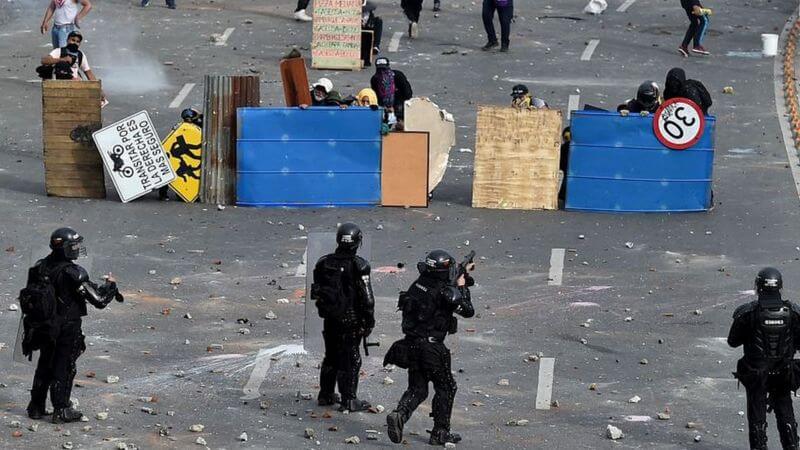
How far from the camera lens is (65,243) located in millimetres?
13461

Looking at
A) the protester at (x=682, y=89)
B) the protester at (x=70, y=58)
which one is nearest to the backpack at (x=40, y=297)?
the protester at (x=682, y=89)

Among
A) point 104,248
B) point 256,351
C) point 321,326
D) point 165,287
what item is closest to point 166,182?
point 104,248

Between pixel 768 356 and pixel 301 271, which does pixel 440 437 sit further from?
pixel 301 271

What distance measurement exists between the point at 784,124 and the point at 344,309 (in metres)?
13.9

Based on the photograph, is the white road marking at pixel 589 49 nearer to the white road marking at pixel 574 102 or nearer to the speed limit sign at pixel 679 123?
the white road marking at pixel 574 102

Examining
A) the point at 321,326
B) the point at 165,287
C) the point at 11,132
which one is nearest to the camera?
the point at 321,326

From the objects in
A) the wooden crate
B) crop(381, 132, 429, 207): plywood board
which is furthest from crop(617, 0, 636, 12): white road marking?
the wooden crate

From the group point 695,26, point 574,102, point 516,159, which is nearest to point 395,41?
point 574,102

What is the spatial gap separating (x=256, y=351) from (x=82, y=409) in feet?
7.62

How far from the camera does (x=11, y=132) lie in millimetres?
25141

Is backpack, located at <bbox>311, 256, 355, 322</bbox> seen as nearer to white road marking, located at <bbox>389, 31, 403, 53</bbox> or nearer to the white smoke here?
the white smoke

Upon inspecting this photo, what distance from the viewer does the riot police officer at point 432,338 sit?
1334 centimetres

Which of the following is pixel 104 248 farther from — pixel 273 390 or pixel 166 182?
pixel 273 390

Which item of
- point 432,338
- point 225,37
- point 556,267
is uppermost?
point 225,37
